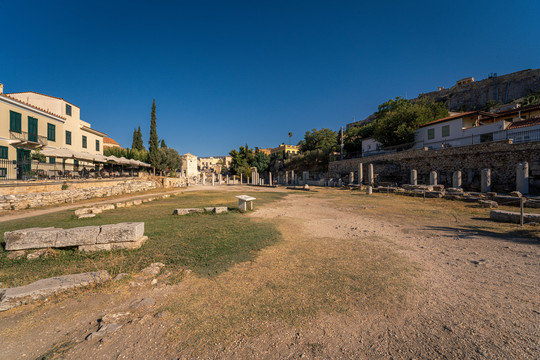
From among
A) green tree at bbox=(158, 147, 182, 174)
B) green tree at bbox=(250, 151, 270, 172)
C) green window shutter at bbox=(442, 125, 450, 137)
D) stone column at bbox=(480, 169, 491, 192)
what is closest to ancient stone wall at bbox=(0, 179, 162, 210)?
green tree at bbox=(158, 147, 182, 174)

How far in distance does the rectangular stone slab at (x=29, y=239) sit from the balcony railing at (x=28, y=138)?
16955 millimetres

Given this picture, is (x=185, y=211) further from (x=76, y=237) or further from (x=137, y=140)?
(x=137, y=140)

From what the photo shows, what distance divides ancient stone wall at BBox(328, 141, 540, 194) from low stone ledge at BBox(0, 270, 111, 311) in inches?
991

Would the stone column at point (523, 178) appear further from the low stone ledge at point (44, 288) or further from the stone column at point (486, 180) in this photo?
the low stone ledge at point (44, 288)

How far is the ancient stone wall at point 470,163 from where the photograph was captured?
16953mm

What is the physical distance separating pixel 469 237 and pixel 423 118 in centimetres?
2968

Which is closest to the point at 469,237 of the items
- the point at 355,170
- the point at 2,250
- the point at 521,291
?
the point at 521,291

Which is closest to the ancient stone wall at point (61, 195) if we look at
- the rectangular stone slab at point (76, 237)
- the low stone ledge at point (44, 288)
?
the rectangular stone slab at point (76, 237)

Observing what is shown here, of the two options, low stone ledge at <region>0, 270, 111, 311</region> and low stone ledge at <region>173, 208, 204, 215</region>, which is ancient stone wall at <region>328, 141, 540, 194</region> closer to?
low stone ledge at <region>173, 208, 204, 215</region>

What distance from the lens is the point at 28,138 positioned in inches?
696

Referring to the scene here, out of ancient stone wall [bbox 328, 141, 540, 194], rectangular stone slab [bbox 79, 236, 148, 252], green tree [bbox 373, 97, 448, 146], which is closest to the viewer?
rectangular stone slab [bbox 79, 236, 148, 252]

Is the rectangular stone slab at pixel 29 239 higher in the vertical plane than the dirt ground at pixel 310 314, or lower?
higher

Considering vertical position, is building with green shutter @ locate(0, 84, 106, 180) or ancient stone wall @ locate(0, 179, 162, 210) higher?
building with green shutter @ locate(0, 84, 106, 180)

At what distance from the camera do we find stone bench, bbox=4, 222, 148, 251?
15.5ft
